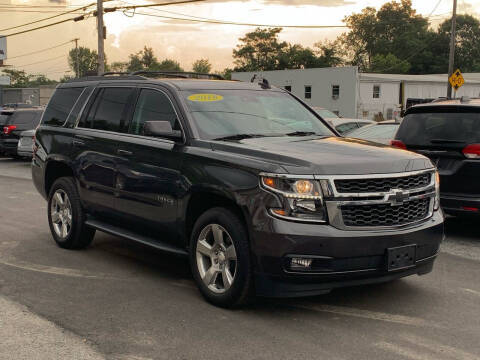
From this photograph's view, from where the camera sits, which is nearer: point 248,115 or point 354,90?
point 248,115

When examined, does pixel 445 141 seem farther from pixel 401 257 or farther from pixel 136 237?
pixel 136 237

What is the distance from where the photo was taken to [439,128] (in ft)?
25.7

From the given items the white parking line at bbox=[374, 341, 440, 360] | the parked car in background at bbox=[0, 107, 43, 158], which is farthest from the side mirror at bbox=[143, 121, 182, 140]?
the parked car in background at bbox=[0, 107, 43, 158]

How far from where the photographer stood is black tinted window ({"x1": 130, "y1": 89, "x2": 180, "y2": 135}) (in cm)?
578

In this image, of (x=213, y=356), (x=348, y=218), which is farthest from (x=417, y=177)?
(x=213, y=356)

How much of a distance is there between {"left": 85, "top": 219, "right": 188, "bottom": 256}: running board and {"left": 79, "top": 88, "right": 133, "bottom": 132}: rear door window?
39.9 inches

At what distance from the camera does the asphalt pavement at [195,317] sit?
415 centimetres

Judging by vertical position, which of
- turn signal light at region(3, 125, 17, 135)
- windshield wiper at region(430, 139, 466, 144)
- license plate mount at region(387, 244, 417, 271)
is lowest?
turn signal light at region(3, 125, 17, 135)

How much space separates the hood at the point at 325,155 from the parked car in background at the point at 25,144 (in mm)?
15606

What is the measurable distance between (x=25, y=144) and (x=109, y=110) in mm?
14212

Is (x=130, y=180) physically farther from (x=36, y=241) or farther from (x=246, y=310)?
(x=36, y=241)

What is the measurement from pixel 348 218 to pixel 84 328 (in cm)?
212

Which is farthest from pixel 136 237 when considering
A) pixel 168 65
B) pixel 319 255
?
pixel 168 65

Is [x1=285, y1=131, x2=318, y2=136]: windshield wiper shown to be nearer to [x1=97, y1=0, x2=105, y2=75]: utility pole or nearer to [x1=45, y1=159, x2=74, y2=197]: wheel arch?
[x1=45, y1=159, x2=74, y2=197]: wheel arch
